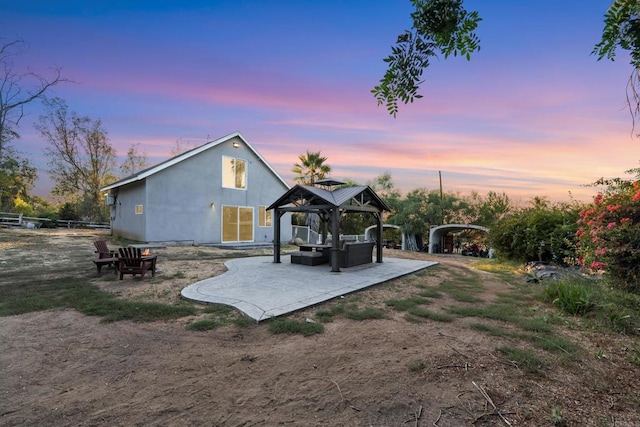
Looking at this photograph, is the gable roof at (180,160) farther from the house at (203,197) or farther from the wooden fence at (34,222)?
the wooden fence at (34,222)

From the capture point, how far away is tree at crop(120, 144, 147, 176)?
32344 millimetres

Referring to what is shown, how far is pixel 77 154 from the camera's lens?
95.2 feet

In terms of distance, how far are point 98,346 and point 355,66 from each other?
5741 millimetres

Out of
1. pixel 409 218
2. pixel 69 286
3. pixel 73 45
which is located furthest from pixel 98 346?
pixel 409 218

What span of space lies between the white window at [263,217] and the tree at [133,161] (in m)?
20.4

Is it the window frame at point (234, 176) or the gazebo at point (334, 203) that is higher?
the window frame at point (234, 176)

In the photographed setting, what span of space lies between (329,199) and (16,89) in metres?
25.2

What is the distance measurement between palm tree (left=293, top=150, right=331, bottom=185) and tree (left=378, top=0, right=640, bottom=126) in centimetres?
2317

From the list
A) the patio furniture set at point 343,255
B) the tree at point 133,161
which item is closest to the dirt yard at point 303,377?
the patio furniture set at point 343,255

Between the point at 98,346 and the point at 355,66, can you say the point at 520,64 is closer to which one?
the point at 355,66

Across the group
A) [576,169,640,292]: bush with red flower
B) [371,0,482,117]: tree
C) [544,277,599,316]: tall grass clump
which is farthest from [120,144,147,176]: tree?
[576,169,640,292]: bush with red flower

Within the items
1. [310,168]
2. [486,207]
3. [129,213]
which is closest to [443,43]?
[129,213]

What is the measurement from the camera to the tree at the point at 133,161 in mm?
32344

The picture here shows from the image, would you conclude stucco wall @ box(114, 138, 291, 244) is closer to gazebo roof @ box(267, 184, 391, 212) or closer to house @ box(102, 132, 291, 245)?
house @ box(102, 132, 291, 245)
